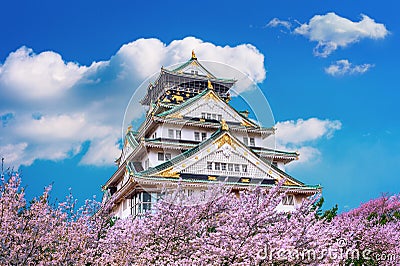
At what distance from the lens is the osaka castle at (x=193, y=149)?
27.7m

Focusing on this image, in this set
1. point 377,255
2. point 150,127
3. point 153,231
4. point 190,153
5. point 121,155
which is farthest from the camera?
point 121,155

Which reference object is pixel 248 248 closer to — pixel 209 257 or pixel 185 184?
pixel 209 257

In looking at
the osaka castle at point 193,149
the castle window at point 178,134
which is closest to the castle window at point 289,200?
A: the osaka castle at point 193,149

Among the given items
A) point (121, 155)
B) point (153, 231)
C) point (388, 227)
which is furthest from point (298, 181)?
point (153, 231)

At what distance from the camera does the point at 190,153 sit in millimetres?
28766

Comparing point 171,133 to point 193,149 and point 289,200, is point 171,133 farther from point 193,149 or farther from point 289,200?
point 289,200

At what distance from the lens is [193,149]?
29203 millimetres

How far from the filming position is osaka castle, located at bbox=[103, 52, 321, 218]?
27703 millimetres

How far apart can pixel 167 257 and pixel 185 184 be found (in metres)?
15.5

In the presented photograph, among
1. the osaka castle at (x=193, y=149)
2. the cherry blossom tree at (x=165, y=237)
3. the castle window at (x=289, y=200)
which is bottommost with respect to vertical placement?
the cherry blossom tree at (x=165, y=237)


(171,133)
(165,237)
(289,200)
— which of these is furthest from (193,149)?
(165,237)

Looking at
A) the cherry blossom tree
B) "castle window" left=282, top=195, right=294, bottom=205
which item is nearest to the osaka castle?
"castle window" left=282, top=195, right=294, bottom=205

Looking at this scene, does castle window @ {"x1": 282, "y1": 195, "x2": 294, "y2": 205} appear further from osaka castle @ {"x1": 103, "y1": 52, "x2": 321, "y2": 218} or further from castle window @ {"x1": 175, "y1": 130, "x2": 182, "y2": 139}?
castle window @ {"x1": 175, "y1": 130, "x2": 182, "y2": 139}

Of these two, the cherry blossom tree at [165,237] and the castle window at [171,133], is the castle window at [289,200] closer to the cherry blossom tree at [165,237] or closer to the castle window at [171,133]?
the castle window at [171,133]
